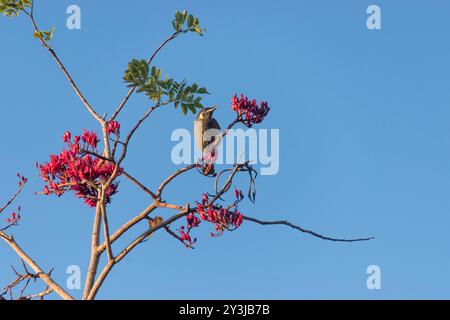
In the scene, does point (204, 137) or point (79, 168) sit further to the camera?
point (204, 137)

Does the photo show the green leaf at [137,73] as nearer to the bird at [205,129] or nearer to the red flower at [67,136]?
the red flower at [67,136]

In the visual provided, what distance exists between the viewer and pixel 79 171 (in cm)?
719

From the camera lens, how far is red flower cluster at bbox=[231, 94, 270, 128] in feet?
23.8

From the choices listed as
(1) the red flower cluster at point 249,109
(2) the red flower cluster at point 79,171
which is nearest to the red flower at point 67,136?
(2) the red flower cluster at point 79,171

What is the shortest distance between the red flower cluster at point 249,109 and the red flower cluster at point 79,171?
1.41 metres

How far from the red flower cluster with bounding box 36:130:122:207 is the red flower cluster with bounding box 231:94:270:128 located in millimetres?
1414

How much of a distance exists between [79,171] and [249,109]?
1.94 metres

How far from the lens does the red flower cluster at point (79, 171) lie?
7188 mm
